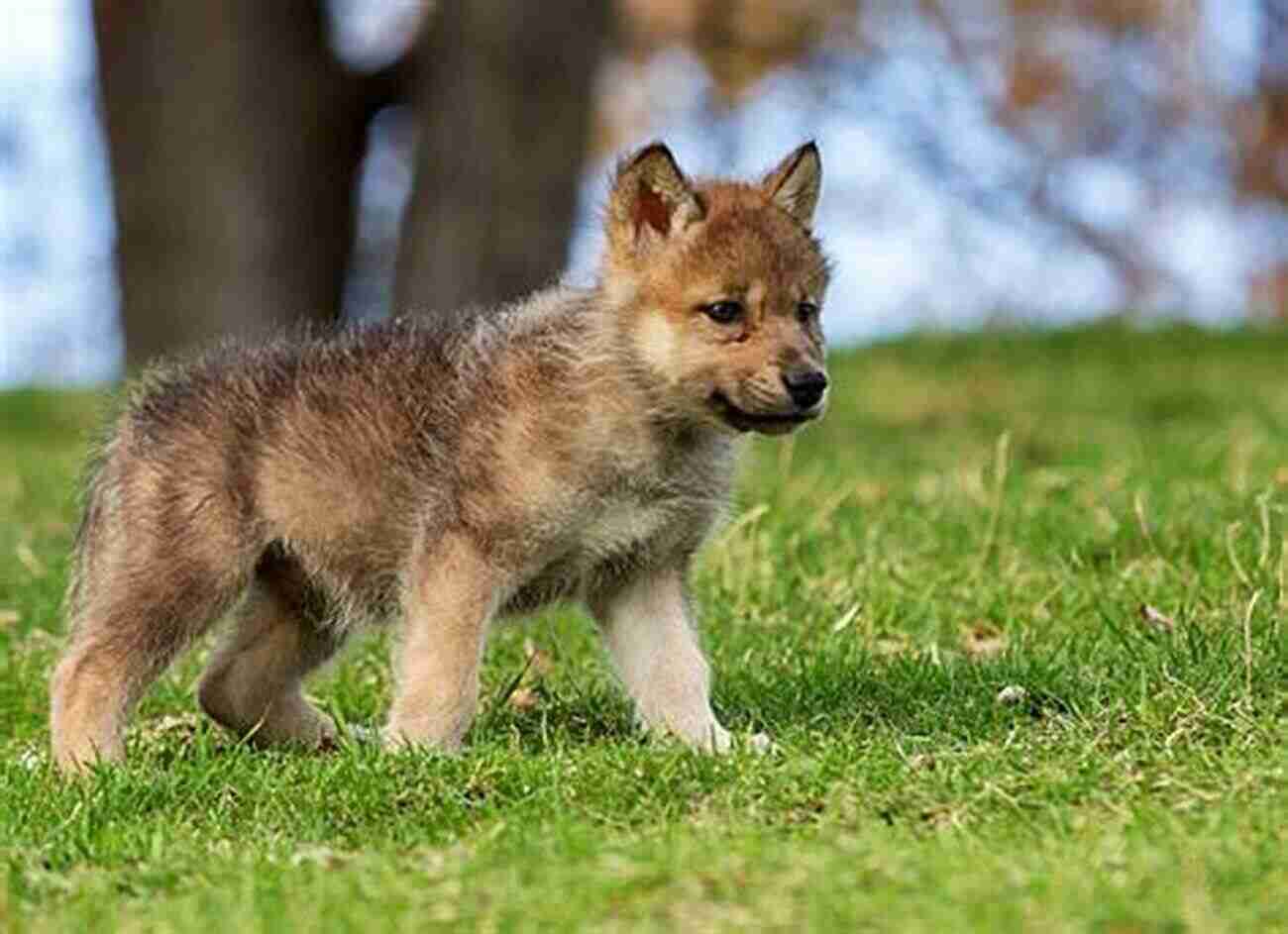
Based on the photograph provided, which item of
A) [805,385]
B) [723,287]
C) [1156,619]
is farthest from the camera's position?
[1156,619]

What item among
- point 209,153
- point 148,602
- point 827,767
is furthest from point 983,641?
point 209,153

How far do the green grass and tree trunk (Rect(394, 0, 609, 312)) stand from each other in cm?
648

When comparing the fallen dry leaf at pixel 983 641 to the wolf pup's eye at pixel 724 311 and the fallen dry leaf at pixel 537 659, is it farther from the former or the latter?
the wolf pup's eye at pixel 724 311

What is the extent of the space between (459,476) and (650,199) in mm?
790

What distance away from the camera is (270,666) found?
714 cm

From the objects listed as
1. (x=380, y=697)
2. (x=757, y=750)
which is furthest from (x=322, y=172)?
(x=757, y=750)

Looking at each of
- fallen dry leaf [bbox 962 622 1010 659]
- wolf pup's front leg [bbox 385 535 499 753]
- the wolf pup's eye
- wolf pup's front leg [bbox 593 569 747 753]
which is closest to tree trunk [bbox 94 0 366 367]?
fallen dry leaf [bbox 962 622 1010 659]

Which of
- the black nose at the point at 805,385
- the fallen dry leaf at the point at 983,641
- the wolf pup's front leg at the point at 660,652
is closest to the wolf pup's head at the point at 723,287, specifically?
the black nose at the point at 805,385

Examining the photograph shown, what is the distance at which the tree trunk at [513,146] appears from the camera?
1650 centimetres

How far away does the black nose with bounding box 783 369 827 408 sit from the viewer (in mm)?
6246

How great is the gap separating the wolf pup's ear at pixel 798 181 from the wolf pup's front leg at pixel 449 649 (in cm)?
112

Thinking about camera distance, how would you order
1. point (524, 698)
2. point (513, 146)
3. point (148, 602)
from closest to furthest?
point (148, 602) < point (524, 698) < point (513, 146)

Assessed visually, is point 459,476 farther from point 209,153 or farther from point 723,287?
point 209,153

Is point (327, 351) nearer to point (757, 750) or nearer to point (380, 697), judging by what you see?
point (380, 697)
